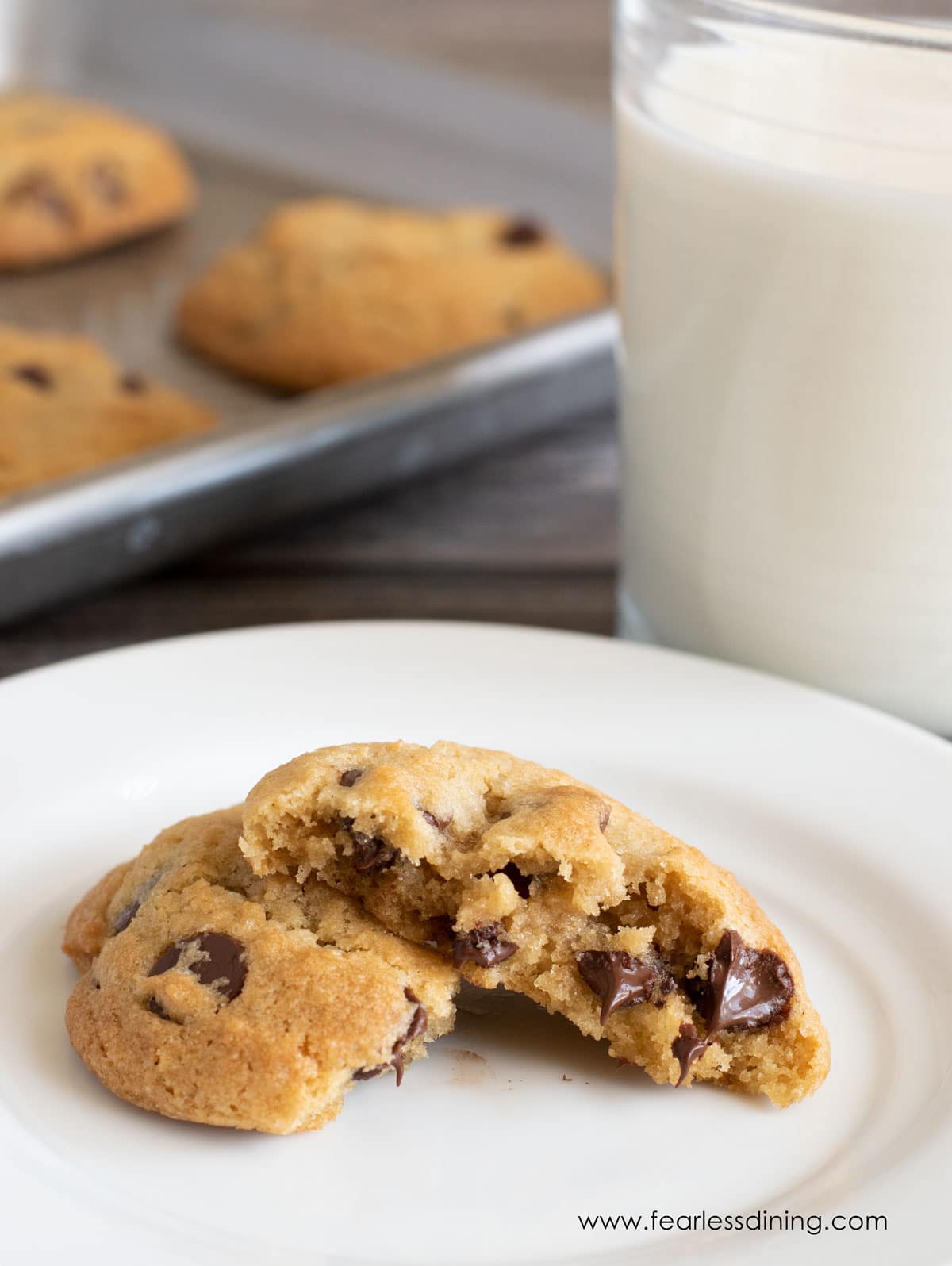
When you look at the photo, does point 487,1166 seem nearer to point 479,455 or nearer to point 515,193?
point 479,455

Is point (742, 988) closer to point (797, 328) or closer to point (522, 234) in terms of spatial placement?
point (797, 328)

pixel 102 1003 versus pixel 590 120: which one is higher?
pixel 102 1003

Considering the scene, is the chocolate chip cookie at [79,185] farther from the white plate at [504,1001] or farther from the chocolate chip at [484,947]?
the chocolate chip at [484,947]

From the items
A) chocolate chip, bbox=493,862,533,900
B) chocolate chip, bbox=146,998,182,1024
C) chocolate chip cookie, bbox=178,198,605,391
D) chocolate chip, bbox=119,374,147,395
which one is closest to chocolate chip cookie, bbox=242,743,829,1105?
chocolate chip, bbox=493,862,533,900

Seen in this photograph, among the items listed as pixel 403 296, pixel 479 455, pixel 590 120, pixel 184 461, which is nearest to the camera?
pixel 184 461

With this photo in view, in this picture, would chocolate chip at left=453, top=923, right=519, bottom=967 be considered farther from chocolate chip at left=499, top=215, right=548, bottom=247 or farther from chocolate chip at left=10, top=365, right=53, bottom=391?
chocolate chip at left=499, top=215, right=548, bottom=247

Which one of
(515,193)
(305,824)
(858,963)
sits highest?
(305,824)

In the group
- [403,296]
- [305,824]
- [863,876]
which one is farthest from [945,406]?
[403,296]
